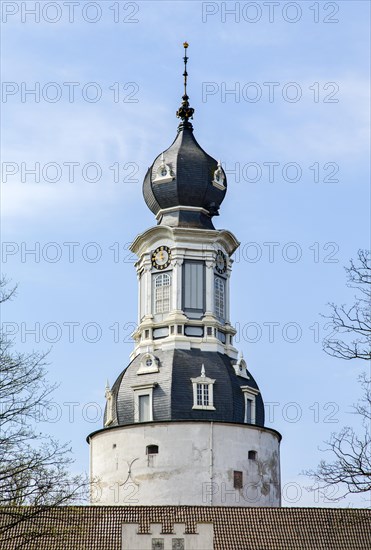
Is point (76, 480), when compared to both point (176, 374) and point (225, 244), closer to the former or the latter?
point (176, 374)

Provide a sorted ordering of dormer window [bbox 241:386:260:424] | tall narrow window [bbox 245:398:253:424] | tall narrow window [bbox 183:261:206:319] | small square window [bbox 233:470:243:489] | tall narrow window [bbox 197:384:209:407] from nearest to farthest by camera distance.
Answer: small square window [bbox 233:470:243:489] → tall narrow window [bbox 197:384:209:407] → tall narrow window [bbox 245:398:253:424] → dormer window [bbox 241:386:260:424] → tall narrow window [bbox 183:261:206:319]

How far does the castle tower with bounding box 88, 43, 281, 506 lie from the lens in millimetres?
64438

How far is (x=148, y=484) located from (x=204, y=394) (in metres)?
4.94

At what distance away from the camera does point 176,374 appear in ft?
220

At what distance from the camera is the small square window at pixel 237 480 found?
64.7m

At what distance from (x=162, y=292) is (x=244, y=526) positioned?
54.4ft

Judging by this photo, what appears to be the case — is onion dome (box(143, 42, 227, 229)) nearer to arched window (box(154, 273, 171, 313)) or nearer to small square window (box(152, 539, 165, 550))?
arched window (box(154, 273, 171, 313))

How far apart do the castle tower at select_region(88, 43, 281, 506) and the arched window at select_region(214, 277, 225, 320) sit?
1.9 inches

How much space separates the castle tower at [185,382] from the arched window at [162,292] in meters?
0.05

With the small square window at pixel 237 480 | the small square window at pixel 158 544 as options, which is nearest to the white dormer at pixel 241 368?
the small square window at pixel 237 480

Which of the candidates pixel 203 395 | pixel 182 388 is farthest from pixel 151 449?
pixel 203 395

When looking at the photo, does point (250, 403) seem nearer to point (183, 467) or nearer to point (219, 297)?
point (183, 467)

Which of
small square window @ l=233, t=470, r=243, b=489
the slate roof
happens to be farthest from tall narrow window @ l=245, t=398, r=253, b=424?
the slate roof

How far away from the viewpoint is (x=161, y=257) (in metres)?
70.9
